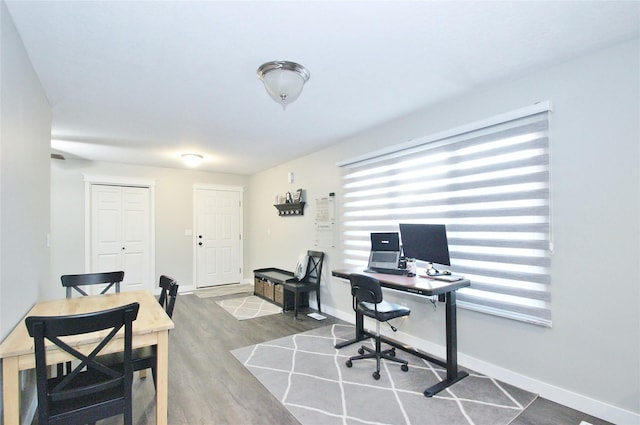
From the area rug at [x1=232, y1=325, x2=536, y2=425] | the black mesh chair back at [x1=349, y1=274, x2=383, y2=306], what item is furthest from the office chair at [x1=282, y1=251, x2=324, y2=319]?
the black mesh chair back at [x1=349, y1=274, x2=383, y2=306]

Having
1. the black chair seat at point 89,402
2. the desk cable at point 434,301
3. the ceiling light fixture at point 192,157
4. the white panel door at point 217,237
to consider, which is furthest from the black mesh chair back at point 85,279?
the white panel door at point 217,237

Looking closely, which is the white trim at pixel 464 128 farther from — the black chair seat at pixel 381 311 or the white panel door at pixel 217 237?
the white panel door at pixel 217 237

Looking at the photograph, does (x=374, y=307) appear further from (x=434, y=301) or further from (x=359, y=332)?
(x=359, y=332)

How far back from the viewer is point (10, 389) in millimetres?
1537

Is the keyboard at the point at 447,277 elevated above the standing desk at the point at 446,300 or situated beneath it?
elevated above

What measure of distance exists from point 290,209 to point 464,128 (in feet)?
10.7

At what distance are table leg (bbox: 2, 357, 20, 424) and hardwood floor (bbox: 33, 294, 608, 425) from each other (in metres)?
0.69

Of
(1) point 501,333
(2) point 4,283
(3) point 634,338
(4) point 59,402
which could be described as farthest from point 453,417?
(2) point 4,283

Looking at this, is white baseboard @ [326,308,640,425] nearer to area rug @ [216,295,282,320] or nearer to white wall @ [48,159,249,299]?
area rug @ [216,295,282,320]

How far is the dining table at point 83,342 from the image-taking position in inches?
60.6

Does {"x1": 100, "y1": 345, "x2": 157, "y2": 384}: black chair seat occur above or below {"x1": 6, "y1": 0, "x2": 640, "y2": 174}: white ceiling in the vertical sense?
below

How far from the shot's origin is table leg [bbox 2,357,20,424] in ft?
5.01

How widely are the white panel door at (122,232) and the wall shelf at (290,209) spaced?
2.57 meters

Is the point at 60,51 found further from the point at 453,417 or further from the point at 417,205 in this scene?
the point at 453,417
